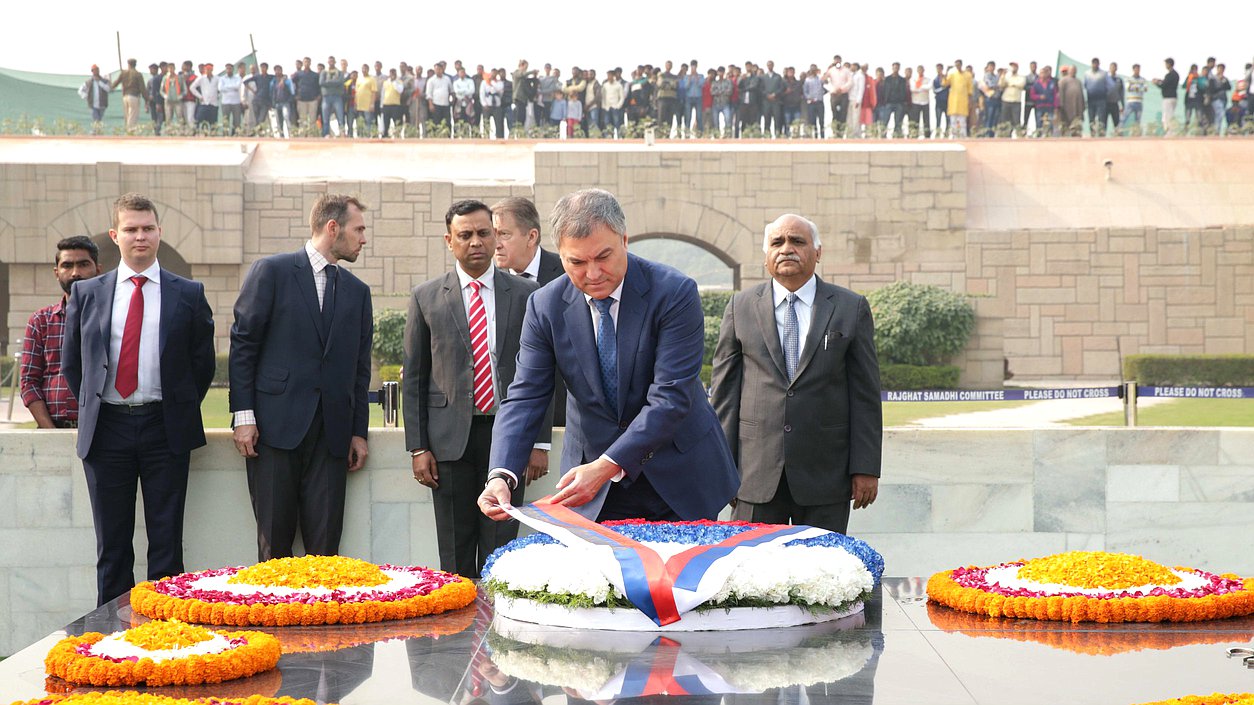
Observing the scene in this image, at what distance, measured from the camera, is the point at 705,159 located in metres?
22.2

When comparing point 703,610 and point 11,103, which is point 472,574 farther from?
point 11,103

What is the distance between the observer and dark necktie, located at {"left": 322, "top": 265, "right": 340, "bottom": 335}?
5148 mm

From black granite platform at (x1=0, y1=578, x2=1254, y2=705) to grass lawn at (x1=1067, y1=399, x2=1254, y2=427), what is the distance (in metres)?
9.01

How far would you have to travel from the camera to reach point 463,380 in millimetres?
5004

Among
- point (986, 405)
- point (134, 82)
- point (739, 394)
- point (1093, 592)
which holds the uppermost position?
point (134, 82)

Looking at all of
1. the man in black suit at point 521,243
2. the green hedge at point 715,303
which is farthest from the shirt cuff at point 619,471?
the green hedge at point 715,303

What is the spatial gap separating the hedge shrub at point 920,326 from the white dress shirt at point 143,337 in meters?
15.6

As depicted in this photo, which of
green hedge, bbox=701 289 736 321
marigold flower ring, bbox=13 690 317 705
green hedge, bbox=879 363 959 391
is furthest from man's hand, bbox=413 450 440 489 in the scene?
green hedge, bbox=701 289 736 321

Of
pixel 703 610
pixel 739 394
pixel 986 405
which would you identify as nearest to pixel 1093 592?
pixel 703 610

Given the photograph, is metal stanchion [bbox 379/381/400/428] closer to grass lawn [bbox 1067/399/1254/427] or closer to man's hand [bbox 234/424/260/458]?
man's hand [bbox 234/424/260/458]

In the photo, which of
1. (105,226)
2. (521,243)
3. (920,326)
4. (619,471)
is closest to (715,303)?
(920,326)

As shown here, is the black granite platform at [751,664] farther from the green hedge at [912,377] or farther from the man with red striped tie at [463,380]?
the green hedge at [912,377]

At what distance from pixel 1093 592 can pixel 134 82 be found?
75.1 ft

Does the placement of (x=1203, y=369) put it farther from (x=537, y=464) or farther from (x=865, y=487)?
(x=537, y=464)
